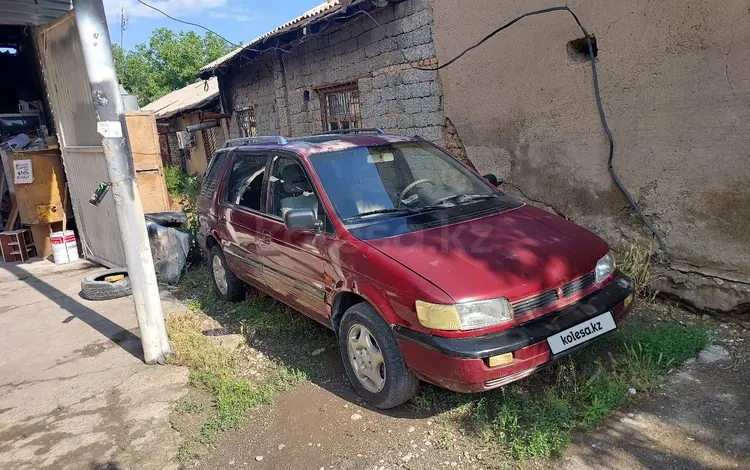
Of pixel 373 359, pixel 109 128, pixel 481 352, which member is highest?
pixel 109 128

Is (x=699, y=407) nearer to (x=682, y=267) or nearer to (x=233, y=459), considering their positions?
(x=682, y=267)

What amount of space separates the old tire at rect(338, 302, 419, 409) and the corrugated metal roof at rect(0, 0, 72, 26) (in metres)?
6.65

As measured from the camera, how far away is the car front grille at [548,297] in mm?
2873

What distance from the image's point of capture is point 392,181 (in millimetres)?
3902

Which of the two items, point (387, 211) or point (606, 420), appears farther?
point (387, 211)

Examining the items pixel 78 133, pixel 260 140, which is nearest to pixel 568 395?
pixel 260 140

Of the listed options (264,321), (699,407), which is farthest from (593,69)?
(264,321)

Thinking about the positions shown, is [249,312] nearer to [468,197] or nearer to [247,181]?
[247,181]

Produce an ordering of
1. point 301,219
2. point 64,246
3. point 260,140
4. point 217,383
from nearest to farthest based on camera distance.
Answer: point 301,219 → point 217,383 → point 260,140 → point 64,246

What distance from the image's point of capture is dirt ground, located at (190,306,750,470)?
2717 millimetres

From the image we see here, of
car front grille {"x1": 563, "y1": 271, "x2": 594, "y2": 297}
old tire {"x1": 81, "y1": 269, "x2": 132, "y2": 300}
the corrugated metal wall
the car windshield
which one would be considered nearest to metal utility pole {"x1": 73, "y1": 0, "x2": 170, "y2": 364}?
the car windshield

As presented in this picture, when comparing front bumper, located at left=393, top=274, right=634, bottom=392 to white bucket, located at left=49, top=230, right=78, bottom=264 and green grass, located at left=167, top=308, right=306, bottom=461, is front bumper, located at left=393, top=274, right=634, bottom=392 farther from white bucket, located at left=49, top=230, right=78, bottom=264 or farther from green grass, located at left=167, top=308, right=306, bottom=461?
white bucket, located at left=49, top=230, right=78, bottom=264

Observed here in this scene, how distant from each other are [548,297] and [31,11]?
25.1ft

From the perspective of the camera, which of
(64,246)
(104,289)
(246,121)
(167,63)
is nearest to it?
(104,289)
